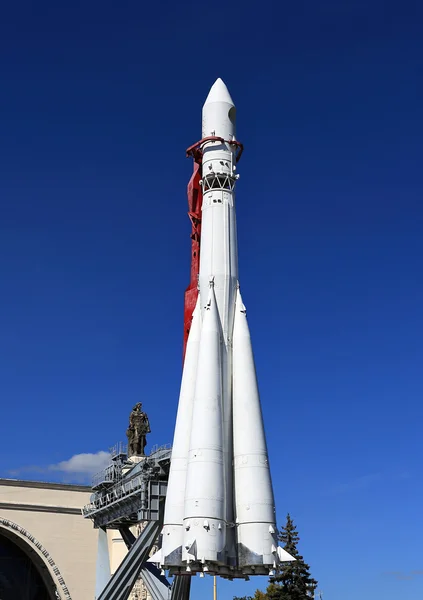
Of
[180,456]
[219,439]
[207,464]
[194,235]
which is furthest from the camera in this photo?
[194,235]

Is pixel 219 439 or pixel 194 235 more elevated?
pixel 194 235

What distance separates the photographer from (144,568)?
2675 centimetres

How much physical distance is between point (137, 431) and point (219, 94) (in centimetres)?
1681

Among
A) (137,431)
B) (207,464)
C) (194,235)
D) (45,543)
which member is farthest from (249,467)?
(45,543)

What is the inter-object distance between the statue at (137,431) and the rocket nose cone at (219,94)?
16210 mm

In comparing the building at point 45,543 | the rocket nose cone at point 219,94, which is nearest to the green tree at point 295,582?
the building at point 45,543

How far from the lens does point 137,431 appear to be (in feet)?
117

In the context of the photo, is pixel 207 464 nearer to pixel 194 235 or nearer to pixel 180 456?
pixel 180 456

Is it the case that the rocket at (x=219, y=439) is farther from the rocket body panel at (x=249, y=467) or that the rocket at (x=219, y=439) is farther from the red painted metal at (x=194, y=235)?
the red painted metal at (x=194, y=235)

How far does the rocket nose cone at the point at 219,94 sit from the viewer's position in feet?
89.4

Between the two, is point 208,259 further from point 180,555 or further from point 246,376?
point 180,555

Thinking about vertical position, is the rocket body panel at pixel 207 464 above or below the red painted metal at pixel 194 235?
below

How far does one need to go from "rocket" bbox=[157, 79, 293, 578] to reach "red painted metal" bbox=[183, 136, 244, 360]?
1.32m

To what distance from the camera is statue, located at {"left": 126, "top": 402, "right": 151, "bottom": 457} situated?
116ft
